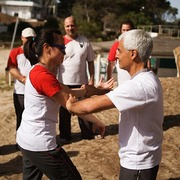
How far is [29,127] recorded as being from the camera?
278cm

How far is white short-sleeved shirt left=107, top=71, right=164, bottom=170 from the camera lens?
85.5 inches

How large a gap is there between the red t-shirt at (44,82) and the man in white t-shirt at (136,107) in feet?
0.71

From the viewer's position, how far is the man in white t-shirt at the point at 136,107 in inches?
86.0

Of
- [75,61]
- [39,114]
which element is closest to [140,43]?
[39,114]

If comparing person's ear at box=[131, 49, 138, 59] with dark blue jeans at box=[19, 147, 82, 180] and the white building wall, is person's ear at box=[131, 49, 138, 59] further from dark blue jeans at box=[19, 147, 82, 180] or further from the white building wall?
the white building wall

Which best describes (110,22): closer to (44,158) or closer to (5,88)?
(5,88)

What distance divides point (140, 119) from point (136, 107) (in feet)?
0.47

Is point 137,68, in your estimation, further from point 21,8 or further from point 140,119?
point 21,8

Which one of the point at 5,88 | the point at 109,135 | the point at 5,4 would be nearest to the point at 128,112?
the point at 109,135

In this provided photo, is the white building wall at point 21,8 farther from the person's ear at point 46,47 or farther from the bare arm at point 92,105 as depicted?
the bare arm at point 92,105

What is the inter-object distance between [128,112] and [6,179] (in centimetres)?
255

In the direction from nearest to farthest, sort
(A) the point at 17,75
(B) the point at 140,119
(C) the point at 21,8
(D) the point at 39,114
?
(B) the point at 140,119
(D) the point at 39,114
(A) the point at 17,75
(C) the point at 21,8

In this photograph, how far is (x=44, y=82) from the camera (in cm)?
263

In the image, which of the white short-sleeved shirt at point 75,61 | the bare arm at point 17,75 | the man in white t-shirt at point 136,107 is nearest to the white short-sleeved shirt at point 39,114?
the man in white t-shirt at point 136,107
